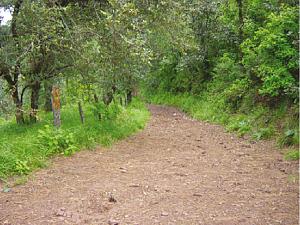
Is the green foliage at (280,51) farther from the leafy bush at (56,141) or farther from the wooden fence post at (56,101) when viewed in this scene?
the wooden fence post at (56,101)

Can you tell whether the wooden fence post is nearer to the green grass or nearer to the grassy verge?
the green grass

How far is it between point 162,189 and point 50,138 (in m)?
3.33

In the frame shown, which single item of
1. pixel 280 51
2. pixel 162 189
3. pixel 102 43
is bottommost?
pixel 162 189

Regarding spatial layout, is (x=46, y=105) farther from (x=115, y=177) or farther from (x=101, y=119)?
(x=115, y=177)

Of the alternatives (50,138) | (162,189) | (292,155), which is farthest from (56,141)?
(292,155)

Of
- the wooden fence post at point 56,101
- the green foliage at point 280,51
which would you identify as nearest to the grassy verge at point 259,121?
the green foliage at point 280,51

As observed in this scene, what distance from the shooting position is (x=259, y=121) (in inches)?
409

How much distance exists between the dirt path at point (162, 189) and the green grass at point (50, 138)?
335mm

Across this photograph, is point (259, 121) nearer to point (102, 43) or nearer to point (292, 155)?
point (292, 155)

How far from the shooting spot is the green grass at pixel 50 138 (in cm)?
699

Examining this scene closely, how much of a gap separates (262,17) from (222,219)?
28.1 ft

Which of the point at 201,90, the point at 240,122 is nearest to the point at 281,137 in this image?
the point at 240,122

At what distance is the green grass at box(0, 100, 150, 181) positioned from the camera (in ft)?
22.9

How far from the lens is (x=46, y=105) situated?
553 inches
